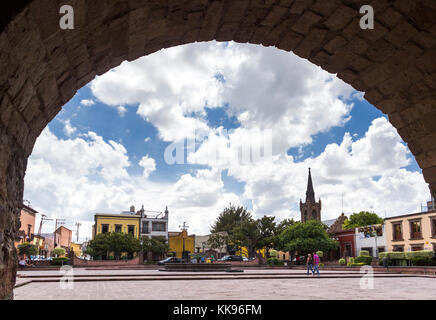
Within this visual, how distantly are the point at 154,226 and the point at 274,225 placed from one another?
2069cm

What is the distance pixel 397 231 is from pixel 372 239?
150 inches

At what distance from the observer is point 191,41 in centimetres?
405

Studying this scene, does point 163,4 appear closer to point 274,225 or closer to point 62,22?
point 62,22

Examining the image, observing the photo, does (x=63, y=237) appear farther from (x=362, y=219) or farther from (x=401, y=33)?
(x=401, y=33)

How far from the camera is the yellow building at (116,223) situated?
174 ft

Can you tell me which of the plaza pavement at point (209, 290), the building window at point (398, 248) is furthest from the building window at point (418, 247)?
the plaza pavement at point (209, 290)

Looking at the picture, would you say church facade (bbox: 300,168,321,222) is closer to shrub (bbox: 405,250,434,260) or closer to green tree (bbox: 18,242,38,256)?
shrub (bbox: 405,250,434,260)

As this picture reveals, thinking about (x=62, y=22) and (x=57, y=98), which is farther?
(x=57, y=98)

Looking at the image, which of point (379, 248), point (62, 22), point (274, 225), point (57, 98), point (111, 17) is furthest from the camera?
point (274, 225)

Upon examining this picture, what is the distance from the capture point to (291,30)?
407cm

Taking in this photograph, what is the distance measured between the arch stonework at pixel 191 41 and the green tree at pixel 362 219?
192 feet

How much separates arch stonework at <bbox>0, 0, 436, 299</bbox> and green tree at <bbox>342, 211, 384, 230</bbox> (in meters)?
58.6

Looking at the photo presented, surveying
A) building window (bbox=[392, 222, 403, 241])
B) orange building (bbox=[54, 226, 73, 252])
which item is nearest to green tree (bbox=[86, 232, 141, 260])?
building window (bbox=[392, 222, 403, 241])
